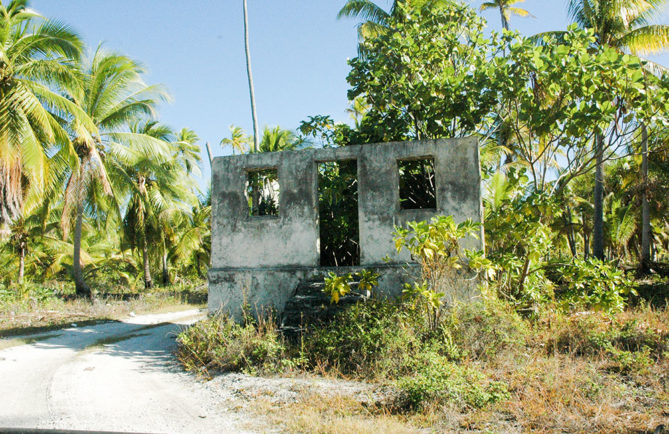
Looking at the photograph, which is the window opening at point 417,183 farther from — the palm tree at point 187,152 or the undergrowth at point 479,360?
the palm tree at point 187,152

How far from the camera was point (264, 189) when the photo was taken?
472 inches

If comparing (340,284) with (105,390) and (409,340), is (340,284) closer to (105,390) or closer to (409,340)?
(409,340)

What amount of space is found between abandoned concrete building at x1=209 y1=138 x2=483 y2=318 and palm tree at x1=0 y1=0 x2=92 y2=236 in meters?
6.03

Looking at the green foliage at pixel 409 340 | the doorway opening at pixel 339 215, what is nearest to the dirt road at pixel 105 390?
the green foliage at pixel 409 340

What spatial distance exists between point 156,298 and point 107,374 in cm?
1436

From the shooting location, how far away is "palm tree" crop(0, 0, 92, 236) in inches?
497

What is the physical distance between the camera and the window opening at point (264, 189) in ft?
35.5

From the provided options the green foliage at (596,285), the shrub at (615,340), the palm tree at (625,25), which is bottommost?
the shrub at (615,340)

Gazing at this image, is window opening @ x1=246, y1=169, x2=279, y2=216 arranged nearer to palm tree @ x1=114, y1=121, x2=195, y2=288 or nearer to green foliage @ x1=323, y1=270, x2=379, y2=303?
green foliage @ x1=323, y1=270, x2=379, y2=303

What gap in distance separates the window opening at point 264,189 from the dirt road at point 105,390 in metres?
3.57

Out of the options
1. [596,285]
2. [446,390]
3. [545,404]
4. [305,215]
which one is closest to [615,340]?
[596,285]

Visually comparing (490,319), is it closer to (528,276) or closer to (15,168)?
(528,276)

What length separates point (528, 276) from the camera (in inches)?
376

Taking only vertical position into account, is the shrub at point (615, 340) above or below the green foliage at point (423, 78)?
below
